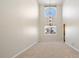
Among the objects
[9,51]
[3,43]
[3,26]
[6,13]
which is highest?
[6,13]

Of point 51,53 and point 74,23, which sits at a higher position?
point 74,23

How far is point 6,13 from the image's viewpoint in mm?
4137

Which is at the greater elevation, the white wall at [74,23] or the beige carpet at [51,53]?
the white wall at [74,23]

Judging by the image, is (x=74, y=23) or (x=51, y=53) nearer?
(x=51, y=53)

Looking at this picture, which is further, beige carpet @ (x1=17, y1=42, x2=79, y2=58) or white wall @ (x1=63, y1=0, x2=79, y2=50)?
white wall @ (x1=63, y1=0, x2=79, y2=50)

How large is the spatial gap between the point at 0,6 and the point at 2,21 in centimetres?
40

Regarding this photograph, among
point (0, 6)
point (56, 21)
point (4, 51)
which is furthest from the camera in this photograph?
point (56, 21)

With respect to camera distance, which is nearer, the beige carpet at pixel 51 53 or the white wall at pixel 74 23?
the beige carpet at pixel 51 53

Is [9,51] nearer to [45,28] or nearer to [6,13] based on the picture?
[6,13]

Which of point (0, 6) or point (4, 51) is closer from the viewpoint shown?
point (0, 6)

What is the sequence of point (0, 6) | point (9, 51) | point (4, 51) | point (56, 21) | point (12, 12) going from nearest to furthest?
point (0, 6), point (4, 51), point (9, 51), point (12, 12), point (56, 21)

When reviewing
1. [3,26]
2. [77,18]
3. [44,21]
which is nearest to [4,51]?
[3,26]

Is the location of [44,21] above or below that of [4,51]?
above

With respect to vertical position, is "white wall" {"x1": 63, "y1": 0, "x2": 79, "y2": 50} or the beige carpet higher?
"white wall" {"x1": 63, "y1": 0, "x2": 79, "y2": 50}
